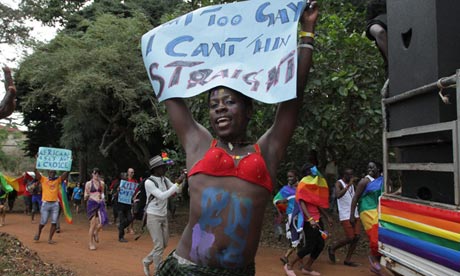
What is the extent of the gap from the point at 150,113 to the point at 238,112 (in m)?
13.4

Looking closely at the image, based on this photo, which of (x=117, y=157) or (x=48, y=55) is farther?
(x=117, y=157)

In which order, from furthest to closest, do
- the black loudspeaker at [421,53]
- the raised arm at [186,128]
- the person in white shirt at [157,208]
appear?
the person in white shirt at [157,208] < the black loudspeaker at [421,53] < the raised arm at [186,128]

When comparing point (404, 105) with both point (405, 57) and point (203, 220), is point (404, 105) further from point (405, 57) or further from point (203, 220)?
point (203, 220)

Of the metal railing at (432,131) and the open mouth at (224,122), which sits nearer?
the metal railing at (432,131)

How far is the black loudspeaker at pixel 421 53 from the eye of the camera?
8.41 ft

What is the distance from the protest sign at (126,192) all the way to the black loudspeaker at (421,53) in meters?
8.11

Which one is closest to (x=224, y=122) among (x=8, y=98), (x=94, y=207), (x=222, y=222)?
(x=222, y=222)

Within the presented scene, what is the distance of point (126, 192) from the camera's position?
10.6 metres

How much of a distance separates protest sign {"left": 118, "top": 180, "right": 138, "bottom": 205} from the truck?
8085 millimetres

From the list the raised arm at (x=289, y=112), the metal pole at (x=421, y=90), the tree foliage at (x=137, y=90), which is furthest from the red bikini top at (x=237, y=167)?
the tree foliage at (x=137, y=90)

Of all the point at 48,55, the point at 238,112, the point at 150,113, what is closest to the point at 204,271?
the point at 238,112

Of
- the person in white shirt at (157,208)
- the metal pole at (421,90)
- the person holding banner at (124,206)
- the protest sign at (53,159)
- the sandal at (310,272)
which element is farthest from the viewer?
the person holding banner at (124,206)

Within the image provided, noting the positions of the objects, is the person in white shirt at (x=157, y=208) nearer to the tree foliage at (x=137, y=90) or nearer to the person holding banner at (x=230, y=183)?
the tree foliage at (x=137, y=90)

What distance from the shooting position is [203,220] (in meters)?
2.22
